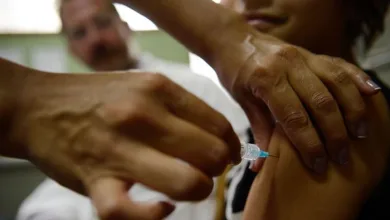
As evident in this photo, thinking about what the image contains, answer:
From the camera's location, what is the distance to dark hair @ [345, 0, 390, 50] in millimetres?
770

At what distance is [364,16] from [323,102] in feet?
1.39

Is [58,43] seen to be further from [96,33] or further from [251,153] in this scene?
[251,153]

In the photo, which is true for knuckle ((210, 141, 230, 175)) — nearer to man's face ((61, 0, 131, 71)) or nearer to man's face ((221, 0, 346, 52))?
man's face ((221, 0, 346, 52))

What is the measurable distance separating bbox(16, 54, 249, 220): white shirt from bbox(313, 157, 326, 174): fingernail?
44cm

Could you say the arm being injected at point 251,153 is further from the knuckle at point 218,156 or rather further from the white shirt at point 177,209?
the white shirt at point 177,209

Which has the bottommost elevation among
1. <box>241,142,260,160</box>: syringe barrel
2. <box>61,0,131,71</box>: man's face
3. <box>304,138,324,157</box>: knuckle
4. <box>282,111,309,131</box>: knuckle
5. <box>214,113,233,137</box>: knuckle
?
<box>61,0,131,71</box>: man's face

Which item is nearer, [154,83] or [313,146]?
[154,83]

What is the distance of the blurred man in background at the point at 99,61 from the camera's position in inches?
43.0

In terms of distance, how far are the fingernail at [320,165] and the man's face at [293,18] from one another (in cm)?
29

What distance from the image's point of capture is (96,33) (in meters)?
1.19

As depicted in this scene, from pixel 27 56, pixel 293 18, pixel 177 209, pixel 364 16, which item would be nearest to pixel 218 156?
pixel 293 18

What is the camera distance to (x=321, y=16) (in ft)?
2.34

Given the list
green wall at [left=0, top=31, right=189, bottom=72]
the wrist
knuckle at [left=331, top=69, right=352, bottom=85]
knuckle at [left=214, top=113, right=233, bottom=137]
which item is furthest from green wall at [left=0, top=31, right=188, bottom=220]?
knuckle at [left=214, top=113, right=233, bottom=137]

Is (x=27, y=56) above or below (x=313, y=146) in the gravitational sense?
below
